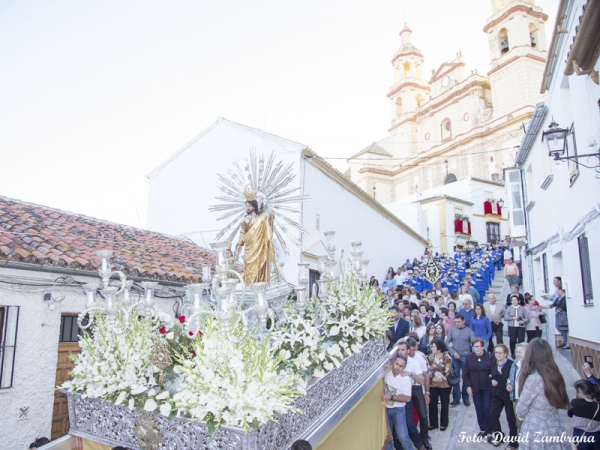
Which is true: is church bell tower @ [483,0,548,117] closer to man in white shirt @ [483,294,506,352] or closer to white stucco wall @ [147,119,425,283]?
white stucco wall @ [147,119,425,283]

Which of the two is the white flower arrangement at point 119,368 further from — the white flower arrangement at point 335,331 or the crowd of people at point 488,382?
the crowd of people at point 488,382

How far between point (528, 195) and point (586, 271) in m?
7.21

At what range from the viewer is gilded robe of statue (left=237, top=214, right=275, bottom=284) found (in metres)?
6.70

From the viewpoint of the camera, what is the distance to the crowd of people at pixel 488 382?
4121 millimetres

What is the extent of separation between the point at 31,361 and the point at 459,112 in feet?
122

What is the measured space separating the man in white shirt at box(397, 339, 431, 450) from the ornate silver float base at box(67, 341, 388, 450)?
1041 millimetres

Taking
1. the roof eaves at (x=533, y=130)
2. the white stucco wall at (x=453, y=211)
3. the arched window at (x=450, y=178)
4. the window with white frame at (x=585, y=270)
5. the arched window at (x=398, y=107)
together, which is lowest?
the window with white frame at (x=585, y=270)

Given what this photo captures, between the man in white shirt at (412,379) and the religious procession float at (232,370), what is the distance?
291 millimetres

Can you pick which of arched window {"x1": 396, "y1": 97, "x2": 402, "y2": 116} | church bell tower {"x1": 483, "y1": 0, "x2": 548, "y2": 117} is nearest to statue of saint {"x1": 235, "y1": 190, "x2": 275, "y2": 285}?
church bell tower {"x1": 483, "y1": 0, "x2": 548, "y2": 117}

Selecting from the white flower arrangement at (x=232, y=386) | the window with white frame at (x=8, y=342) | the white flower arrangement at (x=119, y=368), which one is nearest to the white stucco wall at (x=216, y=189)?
the window with white frame at (x=8, y=342)

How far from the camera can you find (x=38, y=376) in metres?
6.79

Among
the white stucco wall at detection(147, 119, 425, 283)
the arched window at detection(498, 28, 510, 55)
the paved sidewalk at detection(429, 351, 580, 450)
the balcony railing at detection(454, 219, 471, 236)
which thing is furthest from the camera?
the arched window at detection(498, 28, 510, 55)

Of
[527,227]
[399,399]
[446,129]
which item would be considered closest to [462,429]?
[399,399]

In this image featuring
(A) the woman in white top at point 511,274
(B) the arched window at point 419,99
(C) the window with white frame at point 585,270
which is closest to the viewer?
(C) the window with white frame at point 585,270
